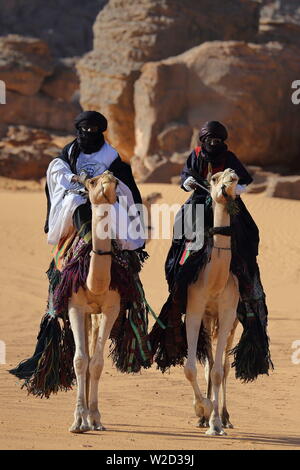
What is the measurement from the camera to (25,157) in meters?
37.6

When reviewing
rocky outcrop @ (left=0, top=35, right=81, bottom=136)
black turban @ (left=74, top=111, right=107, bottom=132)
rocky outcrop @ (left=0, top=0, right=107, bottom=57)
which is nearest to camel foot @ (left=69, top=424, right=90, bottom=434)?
black turban @ (left=74, top=111, right=107, bottom=132)

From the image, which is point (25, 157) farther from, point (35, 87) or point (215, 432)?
point (215, 432)

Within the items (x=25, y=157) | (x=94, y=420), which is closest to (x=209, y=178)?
(x=94, y=420)

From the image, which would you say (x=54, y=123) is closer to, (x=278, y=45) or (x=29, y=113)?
(x=29, y=113)

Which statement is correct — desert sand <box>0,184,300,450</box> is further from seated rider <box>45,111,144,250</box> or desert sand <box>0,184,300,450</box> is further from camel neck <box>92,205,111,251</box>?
seated rider <box>45,111,144,250</box>

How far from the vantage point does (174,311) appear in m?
10.2

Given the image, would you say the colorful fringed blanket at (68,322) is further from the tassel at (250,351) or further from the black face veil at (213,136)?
the black face veil at (213,136)

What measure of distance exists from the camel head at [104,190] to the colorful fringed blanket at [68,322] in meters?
0.53

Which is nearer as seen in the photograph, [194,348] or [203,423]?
[194,348]

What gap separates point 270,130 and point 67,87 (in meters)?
17.3

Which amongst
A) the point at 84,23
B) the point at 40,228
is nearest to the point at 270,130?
the point at 40,228

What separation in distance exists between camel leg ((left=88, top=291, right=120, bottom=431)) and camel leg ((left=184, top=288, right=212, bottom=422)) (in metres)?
0.71

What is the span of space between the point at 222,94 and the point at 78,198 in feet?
64.3

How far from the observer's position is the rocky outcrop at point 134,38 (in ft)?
101
